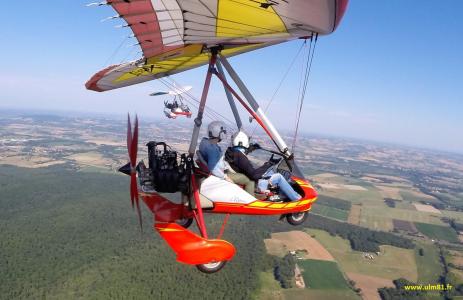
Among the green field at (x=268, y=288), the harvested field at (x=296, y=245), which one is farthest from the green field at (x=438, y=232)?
the green field at (x=268, y=288)

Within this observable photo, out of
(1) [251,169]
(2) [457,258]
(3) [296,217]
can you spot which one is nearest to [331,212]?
(2) [457,258]

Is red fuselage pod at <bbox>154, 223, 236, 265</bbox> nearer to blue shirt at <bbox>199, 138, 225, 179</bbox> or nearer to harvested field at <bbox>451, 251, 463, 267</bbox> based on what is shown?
blue shirt at <bbox>199, 138, 225, 179</bbox>

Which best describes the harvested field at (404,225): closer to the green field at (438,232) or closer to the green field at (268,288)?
the green field at (438,232)

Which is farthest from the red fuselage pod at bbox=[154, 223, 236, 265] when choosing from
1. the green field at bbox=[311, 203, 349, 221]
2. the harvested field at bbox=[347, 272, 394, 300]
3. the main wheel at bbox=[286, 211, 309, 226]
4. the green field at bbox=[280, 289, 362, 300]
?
the green field at bbox=[311, 203, 349, 221]

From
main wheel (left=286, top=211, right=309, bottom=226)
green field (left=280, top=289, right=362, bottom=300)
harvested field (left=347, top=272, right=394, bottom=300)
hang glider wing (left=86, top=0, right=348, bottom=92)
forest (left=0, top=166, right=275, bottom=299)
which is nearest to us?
hang glider wing (left=86, top=0, right=348, bottom=92)

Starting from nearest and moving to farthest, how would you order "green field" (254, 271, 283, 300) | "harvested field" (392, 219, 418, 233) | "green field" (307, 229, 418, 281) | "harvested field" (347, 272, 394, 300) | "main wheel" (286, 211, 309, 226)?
"main wheel" (286, 211, 309, 226) < "harvested field" (347, 272, 394, 300) < "green field" (254, 271, 283, 300) < "green field" (307, 229, 418, 281) < "harvested field" (392, 219, 418, 233)

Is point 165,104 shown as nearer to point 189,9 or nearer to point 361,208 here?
point 189,9

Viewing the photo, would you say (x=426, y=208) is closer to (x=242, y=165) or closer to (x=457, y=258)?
(x=457, y=258)
